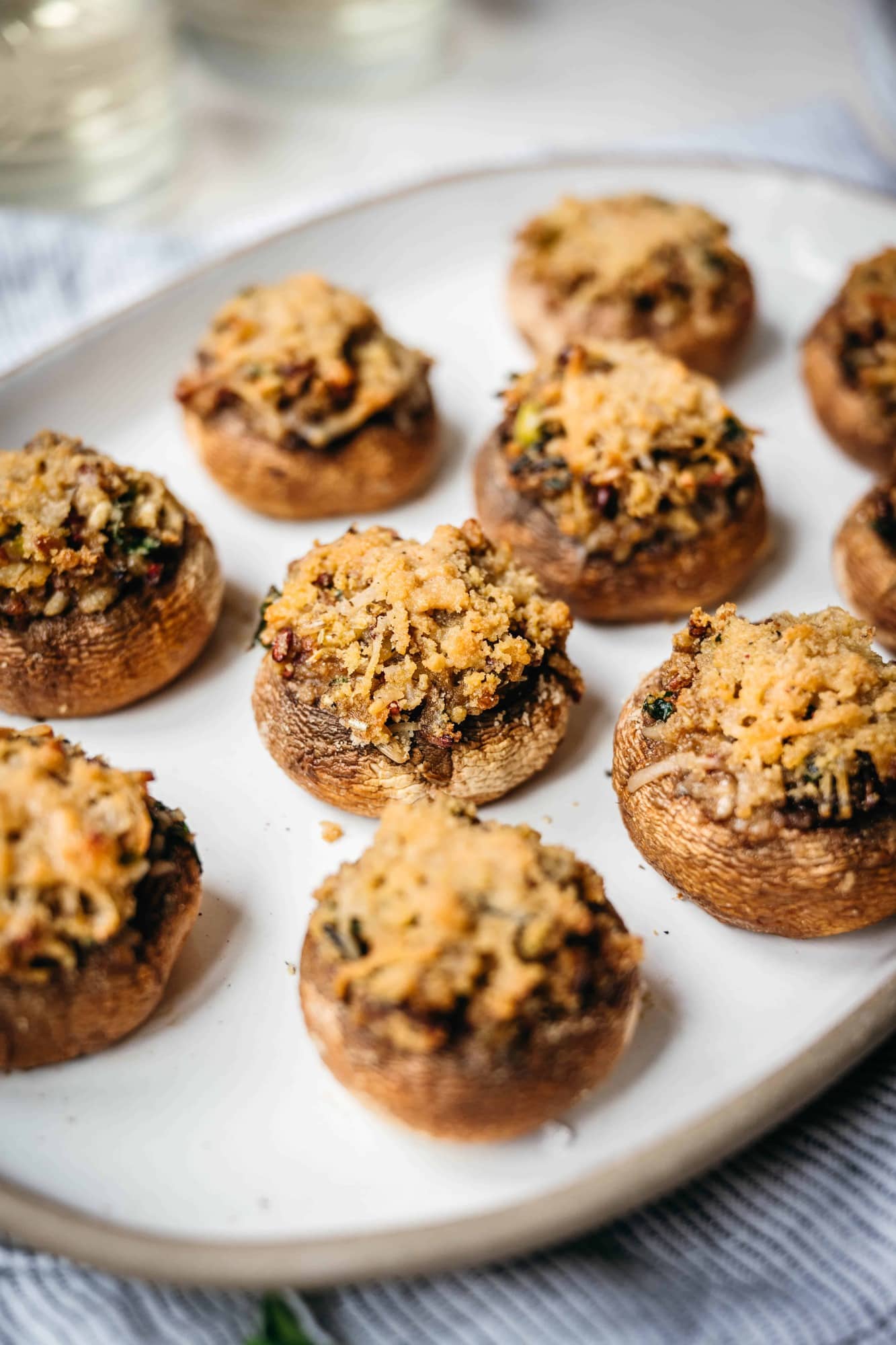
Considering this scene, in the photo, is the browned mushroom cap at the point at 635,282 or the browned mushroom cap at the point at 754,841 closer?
the browned mushroom cap at the point at 754,841

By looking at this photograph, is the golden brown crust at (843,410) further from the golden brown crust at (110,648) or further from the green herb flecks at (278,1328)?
the green herb flecks at (278,1328)

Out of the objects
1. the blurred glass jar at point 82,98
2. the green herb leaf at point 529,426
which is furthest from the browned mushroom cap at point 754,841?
the blurred glass jar at point 82,98

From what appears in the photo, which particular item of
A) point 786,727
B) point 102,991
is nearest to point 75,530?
point 102,991

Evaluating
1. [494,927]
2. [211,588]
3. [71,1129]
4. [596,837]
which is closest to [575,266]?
[211,588]

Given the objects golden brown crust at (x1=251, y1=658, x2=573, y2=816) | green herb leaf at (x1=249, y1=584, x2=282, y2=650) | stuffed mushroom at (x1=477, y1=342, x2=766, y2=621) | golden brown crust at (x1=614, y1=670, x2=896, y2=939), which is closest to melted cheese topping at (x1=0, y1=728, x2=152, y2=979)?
golden brown crust at (x1=251, y1=658, x2=573, y2=816)

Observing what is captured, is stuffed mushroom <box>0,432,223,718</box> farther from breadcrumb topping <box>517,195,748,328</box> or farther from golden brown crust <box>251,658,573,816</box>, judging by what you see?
breadcrumb topping <box>517,195,748,328</box>

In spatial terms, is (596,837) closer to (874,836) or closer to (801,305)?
(874,836)

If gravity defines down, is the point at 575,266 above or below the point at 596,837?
above
